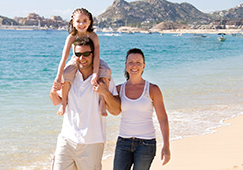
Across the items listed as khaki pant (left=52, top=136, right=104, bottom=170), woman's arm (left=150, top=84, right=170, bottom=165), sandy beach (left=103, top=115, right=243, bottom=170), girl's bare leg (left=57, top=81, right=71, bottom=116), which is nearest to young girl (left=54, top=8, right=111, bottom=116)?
girl's bare leg (left=57, top=81, right=71, bottom=116)

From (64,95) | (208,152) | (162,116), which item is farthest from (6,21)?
(162,116)

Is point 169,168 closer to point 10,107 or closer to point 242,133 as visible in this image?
point 242,133

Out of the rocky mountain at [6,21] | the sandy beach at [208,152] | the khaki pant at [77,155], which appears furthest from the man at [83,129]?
the rocky mountain at [6,21]

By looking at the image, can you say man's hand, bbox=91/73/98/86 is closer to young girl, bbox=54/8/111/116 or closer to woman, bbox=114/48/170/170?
young girl, bbox=54/8/111/116

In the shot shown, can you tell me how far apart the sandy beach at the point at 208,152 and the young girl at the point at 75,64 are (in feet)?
7.49

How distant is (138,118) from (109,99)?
313 mm

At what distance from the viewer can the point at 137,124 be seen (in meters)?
3.08

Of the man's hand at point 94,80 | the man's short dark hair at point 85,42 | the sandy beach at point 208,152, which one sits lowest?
the sandy beach at point 208,152

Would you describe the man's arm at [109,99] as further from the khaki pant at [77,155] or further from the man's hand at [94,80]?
the khaki pant at [77,155]

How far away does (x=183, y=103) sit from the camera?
9664 mm

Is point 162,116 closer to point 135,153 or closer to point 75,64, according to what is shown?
point 135,153

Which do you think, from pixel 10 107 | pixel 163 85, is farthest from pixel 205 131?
pixel 163 85

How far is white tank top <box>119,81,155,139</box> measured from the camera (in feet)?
10.0

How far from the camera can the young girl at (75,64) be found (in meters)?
3.18
